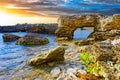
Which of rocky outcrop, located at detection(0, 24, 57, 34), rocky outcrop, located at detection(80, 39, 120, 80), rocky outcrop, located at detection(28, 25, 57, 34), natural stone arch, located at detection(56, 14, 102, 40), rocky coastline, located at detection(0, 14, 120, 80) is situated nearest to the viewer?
rocky outcrop, located at detection(80, 39, 120, 80)

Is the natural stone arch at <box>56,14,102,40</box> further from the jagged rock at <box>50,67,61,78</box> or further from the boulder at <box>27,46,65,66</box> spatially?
the jagged rock at <box>50,67,61,78</box>

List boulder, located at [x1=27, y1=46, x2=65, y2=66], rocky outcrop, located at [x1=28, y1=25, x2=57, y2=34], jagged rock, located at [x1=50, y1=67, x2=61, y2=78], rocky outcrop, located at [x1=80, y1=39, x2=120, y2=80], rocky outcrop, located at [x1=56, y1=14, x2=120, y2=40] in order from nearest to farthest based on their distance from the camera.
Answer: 1. rocky outcrop, located at [x1=80, y1=39, x2=120, y2=80]
2. jagged rock, located at [x1=50, y1=67, x2=61, y2=78]
3. boulder, located at [x1=27, y1=46, x2=65, y2=66]
4. rocky outcrop, located at [x1=56, y1=14, x2=120, y2=40]
5. rocky outcrop, located at [x1=28, y1=25, x2=57, y2=34]

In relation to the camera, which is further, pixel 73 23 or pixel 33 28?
pixel 33 28

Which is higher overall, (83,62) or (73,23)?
(73,23)

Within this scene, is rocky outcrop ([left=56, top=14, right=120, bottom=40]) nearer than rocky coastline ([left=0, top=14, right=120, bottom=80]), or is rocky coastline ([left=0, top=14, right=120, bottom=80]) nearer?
rocky coastline ([left=0, top=14, right=120, bottom=80])

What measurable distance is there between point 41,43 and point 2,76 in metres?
25.0

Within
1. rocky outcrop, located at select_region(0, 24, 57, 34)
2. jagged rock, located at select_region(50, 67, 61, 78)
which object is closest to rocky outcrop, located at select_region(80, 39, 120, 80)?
jagged rock, located at select_region(50, 67, 61, 78)

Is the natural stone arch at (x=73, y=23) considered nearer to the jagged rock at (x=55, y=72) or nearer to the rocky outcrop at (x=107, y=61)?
the jagged rock at (x=55, y=72)

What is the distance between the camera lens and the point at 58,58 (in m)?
25.6

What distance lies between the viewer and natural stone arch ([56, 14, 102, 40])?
53219 mm

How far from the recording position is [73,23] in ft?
175

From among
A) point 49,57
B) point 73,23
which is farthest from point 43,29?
point 49,57

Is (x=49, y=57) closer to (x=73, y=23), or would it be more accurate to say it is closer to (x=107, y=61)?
(x=107, y=61)

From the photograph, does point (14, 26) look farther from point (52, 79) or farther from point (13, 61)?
point (52, 79)
